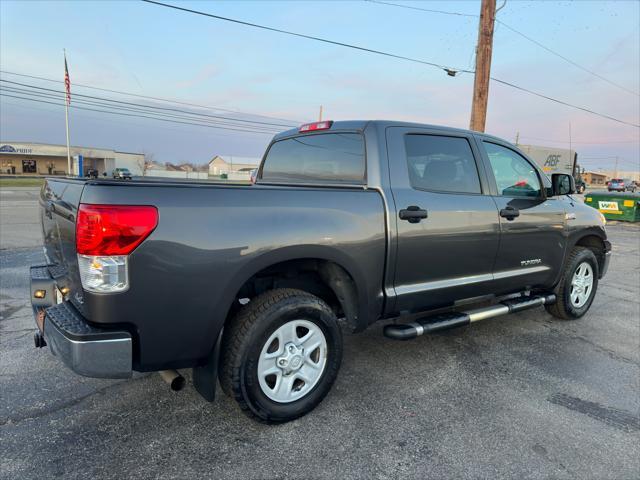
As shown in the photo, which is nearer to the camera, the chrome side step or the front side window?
the chrome side step

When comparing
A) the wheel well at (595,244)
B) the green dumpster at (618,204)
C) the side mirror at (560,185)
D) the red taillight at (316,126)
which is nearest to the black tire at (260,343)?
the red taillight at (316,126)

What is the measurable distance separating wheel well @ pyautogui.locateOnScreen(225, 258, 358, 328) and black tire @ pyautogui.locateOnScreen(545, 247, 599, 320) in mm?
2834

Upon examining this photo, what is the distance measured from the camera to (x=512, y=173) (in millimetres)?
4148

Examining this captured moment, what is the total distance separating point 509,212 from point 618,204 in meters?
16.0

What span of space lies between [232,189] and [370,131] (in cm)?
127

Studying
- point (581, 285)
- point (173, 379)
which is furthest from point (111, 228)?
point (581, 285)

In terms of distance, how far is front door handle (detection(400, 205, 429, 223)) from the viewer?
3096 millimetres

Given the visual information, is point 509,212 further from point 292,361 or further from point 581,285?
point 292,361

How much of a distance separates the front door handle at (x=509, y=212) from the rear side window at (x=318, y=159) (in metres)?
1.43

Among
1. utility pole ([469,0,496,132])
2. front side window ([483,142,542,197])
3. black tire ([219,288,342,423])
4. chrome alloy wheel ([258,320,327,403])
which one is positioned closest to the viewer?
black tire ([219,288,342,423])

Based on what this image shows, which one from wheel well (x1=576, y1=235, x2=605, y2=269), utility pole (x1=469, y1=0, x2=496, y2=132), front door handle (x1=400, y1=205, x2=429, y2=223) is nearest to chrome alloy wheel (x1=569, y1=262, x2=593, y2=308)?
wheel well (x1=576, y1=235, x2=605, y2=269)

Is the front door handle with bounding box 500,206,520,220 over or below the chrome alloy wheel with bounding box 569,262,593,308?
over

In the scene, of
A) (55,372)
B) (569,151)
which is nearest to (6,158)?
(569,151)

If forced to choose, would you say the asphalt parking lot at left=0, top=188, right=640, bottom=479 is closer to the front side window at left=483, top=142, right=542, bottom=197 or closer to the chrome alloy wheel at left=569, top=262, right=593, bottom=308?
the chrome alloy wheel at left=569, top=262, right=593, bottom=308
